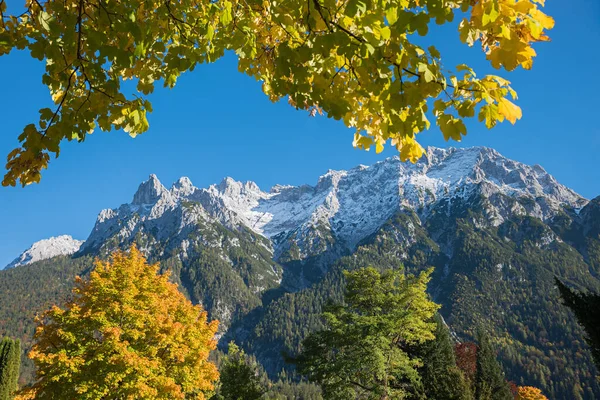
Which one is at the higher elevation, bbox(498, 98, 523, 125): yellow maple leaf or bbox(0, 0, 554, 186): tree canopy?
bbox(0, 0, 554, 186): tree canopy

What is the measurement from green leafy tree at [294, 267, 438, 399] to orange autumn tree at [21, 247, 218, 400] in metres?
5.76

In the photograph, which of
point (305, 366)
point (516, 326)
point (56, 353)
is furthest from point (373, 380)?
point (516, 326)

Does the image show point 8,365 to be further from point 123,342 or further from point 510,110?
point 510,110

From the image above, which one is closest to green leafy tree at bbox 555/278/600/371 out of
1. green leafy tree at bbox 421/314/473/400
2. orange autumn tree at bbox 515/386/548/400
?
green leafy tree at bbox 421/314/473/400

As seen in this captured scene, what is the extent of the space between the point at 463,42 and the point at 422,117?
23.1 inches

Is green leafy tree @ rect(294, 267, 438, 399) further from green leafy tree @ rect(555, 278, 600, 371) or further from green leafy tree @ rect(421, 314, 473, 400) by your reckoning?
green leafy tree @ rect(555, 278, 600, 371)

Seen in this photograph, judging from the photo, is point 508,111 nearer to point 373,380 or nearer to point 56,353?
point 56,353

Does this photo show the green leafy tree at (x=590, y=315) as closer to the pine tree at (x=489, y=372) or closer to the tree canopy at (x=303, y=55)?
the tree canopy at (x=303, y=55)

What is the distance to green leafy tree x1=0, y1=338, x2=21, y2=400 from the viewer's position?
2434 centimetres

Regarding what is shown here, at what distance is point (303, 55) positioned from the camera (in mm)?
2215

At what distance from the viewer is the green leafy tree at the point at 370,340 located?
1465 centimetres

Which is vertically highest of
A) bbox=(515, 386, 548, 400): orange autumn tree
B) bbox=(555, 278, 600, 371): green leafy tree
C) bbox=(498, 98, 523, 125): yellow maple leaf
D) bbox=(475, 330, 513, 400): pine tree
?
bbox=(498, 98, 523, 125): yellow maple leaf

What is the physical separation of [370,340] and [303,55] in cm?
1414

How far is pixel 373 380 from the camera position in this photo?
1528 centimetres
